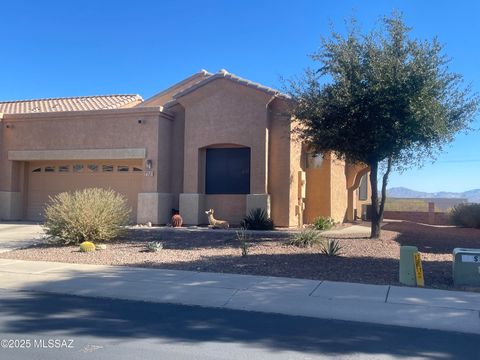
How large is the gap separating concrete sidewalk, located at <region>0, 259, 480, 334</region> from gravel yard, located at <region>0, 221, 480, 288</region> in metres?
0.85

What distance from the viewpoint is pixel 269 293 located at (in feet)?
32.9

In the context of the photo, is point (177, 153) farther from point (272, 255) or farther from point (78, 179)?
point (272, 255)

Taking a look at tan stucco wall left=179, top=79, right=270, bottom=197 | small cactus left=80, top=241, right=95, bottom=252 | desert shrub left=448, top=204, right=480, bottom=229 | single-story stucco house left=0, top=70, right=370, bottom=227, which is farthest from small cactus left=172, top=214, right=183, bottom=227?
desert shrub left=448, top=204, right=480, bottom=229

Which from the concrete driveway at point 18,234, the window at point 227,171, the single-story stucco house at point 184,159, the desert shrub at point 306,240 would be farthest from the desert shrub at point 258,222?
the concrete driveway at point 18,234

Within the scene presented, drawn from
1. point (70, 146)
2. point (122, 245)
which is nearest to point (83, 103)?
point (70, 146)

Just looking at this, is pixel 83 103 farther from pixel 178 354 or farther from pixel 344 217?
pixel 178 354

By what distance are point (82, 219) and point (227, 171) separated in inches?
299

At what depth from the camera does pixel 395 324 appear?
817 cm

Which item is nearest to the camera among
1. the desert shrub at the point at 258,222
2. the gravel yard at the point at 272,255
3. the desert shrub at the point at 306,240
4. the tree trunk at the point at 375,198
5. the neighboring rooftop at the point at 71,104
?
the gravel yard at the point at 272,255

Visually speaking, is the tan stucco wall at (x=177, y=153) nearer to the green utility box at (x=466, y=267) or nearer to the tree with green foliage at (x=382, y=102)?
the tree with green foliage at (x=382, y=102)

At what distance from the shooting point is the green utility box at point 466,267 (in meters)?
10.6

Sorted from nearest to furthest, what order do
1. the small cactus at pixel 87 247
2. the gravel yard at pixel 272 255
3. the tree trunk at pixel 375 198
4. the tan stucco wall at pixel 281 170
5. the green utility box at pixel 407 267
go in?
the green utility box at pixel 407 267, the gravel yard at pixel 272 255, the small cactus at pixel 87 247, the tree trunk at pixel 375 198, the tan stucco wall at pixel 281 170

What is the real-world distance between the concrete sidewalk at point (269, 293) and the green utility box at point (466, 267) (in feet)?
1.84

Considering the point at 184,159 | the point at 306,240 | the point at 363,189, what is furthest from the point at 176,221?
the point at 363,189
